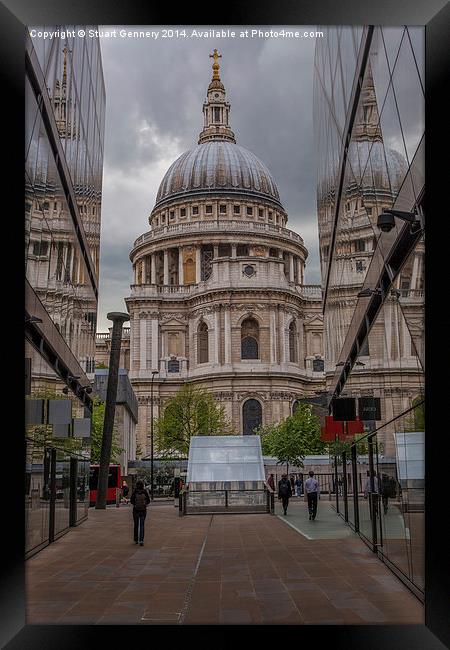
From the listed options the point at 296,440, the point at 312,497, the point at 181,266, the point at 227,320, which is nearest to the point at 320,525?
the point at 312,497

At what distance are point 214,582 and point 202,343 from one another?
7524cm

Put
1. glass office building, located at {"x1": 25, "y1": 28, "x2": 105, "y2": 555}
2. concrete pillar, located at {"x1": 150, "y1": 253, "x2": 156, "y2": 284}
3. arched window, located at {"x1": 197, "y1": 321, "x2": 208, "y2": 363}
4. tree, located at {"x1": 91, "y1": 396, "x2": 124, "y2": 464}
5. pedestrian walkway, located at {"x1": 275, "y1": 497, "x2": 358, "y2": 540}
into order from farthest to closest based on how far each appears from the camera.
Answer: concrete pillar, located at {"x1": 150, "y1": 253, "x2": 156, "y2": 284}, arched window, located at {"x1": 197, "y1": 321, "x2": 208, "y2": 363}, tree, located at {"x1": 91, "y1": 396, "x2": 124, "y2": 464}, pedestrian walkway, located at {"x1": 275, "y1": 497, "x2": 358, "y2": 540}, glass office building, located at {"x1": 25, "y1": 28, "x2": 105, "y2": 555}

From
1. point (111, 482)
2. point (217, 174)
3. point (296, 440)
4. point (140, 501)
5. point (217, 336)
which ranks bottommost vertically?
point (111, 482)

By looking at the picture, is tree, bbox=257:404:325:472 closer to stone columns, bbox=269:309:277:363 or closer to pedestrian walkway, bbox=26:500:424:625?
stone columns, bbox=269:309:277:363

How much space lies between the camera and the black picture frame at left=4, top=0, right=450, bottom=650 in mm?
7031

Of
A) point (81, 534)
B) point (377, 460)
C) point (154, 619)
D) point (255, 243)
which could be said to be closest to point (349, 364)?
point (81, 534)

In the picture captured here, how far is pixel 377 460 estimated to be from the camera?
12.9 metres

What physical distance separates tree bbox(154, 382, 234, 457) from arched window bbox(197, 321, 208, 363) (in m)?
8.70

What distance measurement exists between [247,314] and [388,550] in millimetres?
71063

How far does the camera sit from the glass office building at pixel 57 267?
12836 millimetres

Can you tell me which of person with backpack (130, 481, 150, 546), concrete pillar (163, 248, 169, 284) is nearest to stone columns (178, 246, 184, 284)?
concrete pillar (163, 248, 169, 284)
